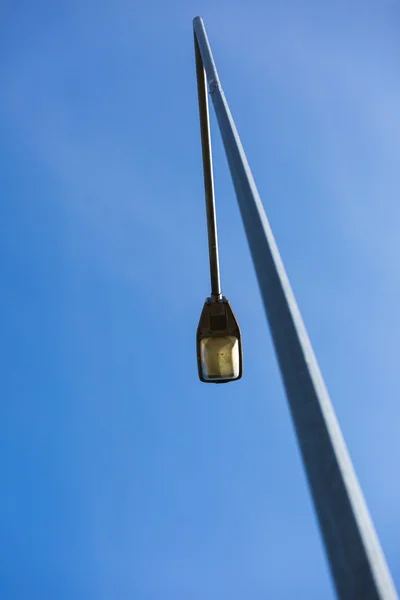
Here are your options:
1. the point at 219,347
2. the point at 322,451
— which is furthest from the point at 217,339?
the point at 322,451

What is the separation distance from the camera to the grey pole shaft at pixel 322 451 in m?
1.75

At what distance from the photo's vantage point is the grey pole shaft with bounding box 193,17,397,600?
5.73 ft

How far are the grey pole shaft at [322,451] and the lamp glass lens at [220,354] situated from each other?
2.82 metres

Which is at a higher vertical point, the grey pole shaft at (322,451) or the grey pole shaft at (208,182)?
the grey pole shaft at (208,182)

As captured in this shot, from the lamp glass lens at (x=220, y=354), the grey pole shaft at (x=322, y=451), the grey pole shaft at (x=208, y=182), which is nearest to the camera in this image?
the grey pole shaft at (x=322, y=451)

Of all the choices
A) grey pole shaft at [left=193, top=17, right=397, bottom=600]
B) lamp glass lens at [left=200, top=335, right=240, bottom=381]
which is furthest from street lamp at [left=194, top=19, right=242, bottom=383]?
grey pole shaft at [left=193, top=17, right=397, bottom=600]

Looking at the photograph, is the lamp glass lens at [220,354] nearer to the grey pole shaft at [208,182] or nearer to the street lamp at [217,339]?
the street lamp at [217,339]

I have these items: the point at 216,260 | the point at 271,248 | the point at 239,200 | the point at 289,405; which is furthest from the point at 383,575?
the point at 216,260

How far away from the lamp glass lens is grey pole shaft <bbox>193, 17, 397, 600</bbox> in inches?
111

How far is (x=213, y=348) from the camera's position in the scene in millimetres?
6031

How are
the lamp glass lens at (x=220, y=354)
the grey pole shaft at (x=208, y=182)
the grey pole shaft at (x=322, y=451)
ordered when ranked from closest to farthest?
the grey pole shaft at (x=322, y=451), the lamp glass lens at (x=220, y=354), the grey pole shaft at (x=208, y=182)

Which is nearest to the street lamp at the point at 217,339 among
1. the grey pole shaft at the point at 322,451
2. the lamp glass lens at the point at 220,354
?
the lamp glass lens at the point at 220,354

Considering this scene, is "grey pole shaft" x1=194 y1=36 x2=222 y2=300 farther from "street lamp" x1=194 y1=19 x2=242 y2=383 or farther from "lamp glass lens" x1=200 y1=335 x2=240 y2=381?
"lamp glass lens" x1=200 y1=335 x2=240 y2=381

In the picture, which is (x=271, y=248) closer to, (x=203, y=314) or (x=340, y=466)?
(x=340, y=466)
